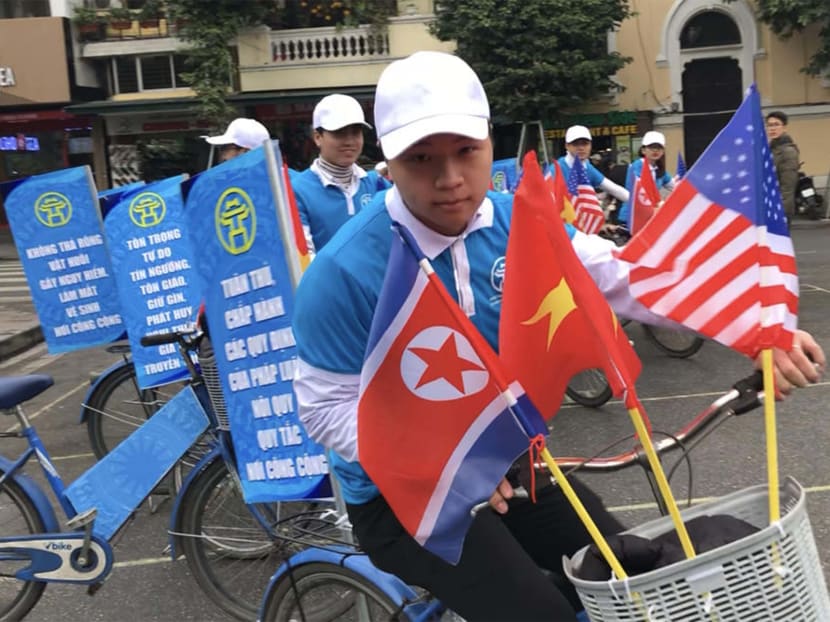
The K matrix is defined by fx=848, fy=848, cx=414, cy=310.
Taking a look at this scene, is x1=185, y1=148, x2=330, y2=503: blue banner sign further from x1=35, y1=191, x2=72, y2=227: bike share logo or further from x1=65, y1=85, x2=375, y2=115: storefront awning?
x1=65, y1=85, x2=375, y2=115: storefront awning

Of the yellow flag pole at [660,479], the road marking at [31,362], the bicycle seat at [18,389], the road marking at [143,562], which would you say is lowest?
the road marking at [143,562]

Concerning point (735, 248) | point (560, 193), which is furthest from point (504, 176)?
point (735, 248)

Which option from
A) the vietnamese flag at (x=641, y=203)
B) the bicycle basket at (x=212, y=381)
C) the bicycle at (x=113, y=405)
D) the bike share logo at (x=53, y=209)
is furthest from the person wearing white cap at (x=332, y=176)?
the vietnamese flag at (x=641, y=203)

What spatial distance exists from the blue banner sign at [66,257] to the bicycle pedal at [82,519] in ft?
7.16

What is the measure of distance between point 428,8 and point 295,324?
66.9ft

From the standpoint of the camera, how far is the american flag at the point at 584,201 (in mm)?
7848

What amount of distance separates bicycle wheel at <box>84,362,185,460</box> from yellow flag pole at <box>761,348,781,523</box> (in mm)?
A: 4059

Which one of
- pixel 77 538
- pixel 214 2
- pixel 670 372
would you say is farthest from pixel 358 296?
pixel 214 2

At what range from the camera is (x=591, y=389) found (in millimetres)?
5969

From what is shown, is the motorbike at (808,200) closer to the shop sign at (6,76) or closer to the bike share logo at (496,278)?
the bike share logo at (496,278)

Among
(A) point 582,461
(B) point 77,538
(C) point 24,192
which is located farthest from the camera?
(C) point 24,192

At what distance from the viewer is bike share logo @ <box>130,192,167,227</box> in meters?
4.70

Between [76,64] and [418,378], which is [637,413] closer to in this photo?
[418,378]

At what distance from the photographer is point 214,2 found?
795 inches
